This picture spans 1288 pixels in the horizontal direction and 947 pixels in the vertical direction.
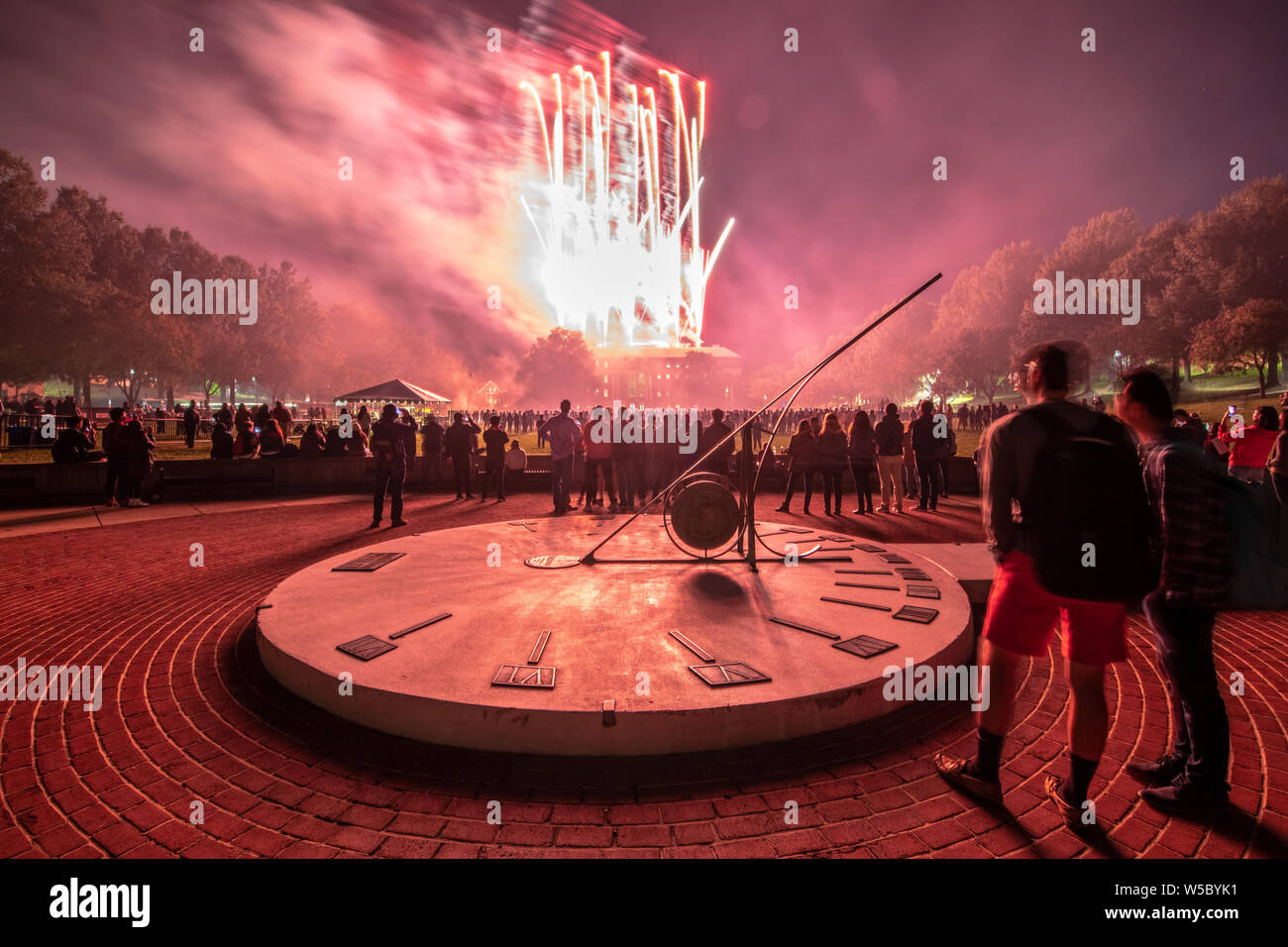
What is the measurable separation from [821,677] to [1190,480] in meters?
2.24

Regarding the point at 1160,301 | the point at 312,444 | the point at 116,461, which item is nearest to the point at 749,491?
the point at 116,461

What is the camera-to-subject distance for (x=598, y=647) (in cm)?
428

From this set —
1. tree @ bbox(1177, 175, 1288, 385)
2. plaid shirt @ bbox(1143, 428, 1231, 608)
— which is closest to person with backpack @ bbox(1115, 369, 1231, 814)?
plaid shirt @ bbox(1143, 428, 1231, 608)

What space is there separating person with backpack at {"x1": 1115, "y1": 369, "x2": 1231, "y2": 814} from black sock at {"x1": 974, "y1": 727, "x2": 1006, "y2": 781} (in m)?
0.78

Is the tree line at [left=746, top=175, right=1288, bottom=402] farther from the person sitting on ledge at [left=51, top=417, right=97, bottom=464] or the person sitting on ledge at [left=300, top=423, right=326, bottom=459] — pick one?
the person sitting on ledge at [left=51, top=417, right=97, bottom=464]

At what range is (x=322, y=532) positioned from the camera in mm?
10414

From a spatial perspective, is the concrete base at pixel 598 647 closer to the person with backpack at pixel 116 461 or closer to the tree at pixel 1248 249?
the person with backpack at pixel 116 461

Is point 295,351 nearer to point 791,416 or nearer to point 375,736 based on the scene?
point 791,416

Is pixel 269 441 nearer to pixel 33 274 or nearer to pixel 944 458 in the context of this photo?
pixel 944 458

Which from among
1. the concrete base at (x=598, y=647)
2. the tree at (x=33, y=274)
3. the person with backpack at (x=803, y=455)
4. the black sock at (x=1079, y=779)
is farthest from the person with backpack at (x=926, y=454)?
the tree at (x=33, y=274)

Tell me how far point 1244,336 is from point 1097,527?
48.7 m

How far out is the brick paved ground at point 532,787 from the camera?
268 centimetres

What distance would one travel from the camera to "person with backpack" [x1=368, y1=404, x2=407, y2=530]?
34.4ft

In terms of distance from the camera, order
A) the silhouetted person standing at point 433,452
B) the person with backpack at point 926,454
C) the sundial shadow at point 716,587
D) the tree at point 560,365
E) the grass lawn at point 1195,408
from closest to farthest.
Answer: the sundial shadow at point 716,587
the person with backpack at point 926,454
the silhouetted person standing at point 433,452
the grass lawn at point 1195,408
the tree at point 560,365
